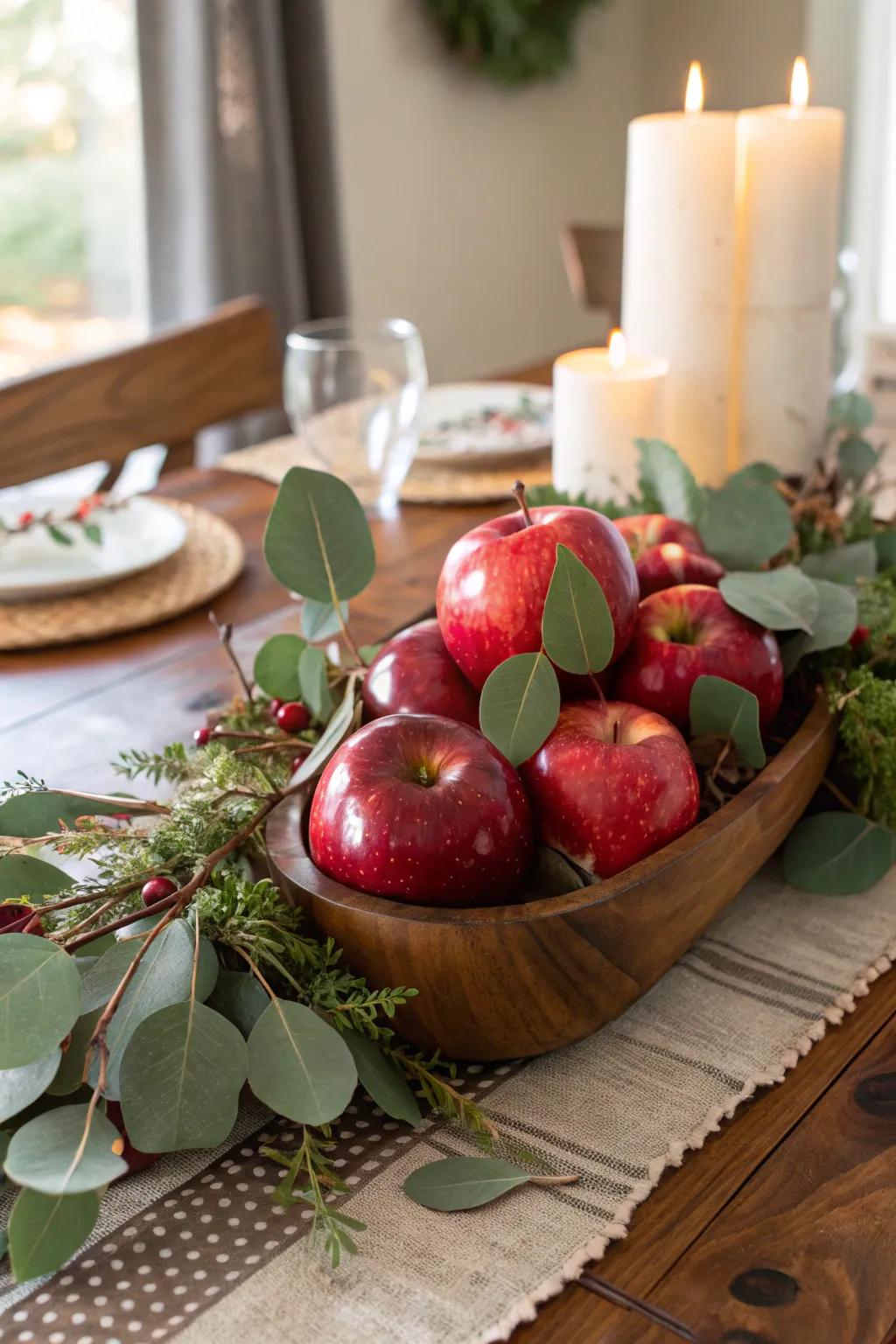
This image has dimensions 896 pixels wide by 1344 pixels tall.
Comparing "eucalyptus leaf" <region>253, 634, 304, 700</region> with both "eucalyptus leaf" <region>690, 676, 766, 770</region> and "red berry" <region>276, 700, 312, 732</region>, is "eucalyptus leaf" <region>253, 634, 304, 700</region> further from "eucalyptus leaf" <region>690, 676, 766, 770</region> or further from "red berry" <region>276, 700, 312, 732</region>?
"eucalyptus leaf" <region>690, 676, 766, 770</region>

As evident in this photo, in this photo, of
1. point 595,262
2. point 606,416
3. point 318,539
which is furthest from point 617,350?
point 595,262

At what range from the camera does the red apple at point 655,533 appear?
0.68 metres

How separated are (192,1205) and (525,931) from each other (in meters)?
0.15

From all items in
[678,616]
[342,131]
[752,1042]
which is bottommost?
[752,1042]

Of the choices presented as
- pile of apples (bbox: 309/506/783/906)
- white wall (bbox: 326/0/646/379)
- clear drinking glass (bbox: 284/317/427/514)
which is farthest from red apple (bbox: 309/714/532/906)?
white wall (bbox: 326/0/646/379)

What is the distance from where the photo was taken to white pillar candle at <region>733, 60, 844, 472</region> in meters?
0.91

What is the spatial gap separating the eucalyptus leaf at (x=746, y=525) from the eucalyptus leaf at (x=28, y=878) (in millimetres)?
384

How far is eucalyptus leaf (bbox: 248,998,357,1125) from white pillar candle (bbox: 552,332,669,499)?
515 millimetres

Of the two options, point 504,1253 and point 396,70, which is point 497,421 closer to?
point 504,1253

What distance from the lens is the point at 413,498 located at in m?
1.17

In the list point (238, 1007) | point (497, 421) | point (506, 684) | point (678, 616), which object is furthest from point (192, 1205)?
point (497, 421)

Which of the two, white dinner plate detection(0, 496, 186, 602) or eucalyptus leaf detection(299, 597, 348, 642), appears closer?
eucalyptus leaf detection(299, 597, 348, 642)

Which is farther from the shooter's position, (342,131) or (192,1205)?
(342,131)

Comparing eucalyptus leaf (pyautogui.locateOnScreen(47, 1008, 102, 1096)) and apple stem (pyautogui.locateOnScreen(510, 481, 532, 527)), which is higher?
apple stem (pyautogui.locateOnScreen(510, 481, 532, 527))
